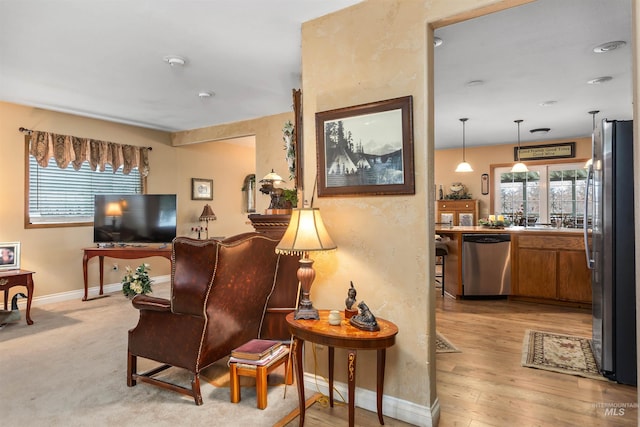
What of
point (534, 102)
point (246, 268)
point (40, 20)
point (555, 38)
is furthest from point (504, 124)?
point (40, 20)

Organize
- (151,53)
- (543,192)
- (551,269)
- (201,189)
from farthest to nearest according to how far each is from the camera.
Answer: (543,192), (201,189), (551,269), (151,53)

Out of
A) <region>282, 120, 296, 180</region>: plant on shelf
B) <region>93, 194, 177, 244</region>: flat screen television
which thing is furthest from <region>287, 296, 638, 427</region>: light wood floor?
<region>93, 194, 177, 244</region>: flat screen television

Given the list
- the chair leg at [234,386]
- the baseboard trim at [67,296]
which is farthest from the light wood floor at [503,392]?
the baseboard trim at [67,296]

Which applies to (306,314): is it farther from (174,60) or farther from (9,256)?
(9,256)

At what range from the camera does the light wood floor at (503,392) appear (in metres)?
2.11

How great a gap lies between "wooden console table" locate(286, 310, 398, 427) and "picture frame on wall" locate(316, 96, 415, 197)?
816 mm

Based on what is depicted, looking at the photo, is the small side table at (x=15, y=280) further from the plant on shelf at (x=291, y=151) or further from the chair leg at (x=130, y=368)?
the plant on shelf at (x=291, y=151)

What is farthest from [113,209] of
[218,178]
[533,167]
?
[533,167]

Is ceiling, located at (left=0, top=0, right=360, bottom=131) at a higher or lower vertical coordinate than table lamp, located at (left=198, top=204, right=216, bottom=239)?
higher

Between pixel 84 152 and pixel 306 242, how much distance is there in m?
4.54

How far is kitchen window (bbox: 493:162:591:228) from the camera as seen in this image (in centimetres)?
709

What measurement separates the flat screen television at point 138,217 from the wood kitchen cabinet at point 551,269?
4.76 metres

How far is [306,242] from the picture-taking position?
83.5 inches

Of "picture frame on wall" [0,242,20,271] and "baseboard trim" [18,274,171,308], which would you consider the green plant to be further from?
"baseboard trim" [18,274,171,308]
